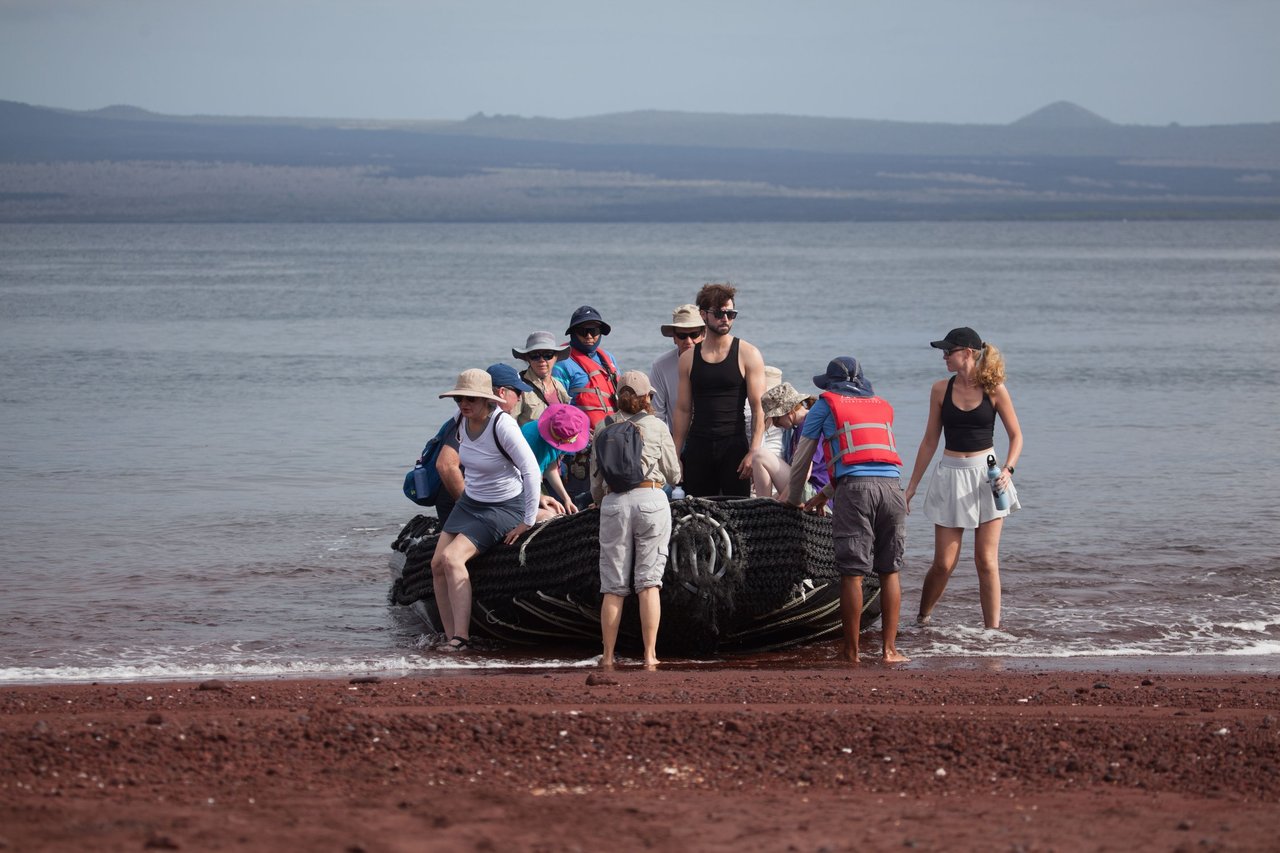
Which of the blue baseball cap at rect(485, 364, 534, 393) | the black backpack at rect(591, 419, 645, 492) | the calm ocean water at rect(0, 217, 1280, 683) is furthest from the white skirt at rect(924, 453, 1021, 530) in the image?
the blue baseball cap at rect(485, 364, 534, 393)

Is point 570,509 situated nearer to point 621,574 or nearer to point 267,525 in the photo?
point 621,574

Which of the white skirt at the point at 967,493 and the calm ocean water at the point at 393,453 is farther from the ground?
the white skirt at the point at 967,493

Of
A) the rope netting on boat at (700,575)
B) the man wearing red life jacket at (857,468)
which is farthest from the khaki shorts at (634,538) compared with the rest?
the man wearing red life jacket at (857,468)

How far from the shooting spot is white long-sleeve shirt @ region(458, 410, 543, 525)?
856cm

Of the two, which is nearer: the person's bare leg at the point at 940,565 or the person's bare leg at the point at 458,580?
the person's bare leg at the point at 458,580

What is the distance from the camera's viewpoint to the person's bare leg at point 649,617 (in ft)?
28.1

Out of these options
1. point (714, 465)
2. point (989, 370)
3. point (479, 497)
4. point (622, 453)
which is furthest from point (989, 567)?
point (479, 497)

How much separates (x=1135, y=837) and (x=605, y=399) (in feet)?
16.9

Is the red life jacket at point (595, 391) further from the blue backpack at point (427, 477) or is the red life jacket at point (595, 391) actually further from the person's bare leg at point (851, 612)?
the person's bare leg at point (851, 612)

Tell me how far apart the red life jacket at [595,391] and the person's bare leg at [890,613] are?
2010mm

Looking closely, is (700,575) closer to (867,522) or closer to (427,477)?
(867,522)

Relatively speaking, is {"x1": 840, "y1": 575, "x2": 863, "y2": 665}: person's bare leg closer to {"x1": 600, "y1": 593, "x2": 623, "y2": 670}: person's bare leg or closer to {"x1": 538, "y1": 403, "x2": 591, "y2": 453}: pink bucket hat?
{"x1": 600, "y1": 593, "x2": 623, "y2": 670}: person's bare leg

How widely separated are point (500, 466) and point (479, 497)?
25 centimetres

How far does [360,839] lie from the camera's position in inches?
197
